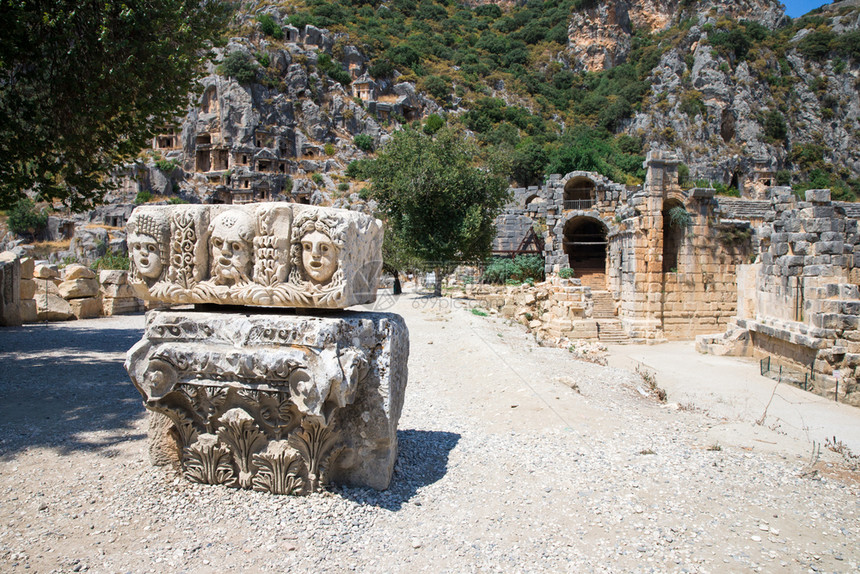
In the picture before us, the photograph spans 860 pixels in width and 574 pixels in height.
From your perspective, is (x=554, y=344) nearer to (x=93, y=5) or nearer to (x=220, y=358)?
(x=220, y=358)

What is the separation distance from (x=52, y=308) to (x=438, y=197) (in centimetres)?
1187

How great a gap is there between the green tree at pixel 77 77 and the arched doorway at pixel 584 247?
19867 millimetres

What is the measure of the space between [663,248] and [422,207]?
27.3 ft

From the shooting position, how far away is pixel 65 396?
562 centimetres

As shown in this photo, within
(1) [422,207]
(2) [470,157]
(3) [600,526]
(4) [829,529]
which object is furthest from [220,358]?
(2) [470,157]

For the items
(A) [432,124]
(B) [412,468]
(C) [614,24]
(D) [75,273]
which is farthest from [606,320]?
(C) [614,24]

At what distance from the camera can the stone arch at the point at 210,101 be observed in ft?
164

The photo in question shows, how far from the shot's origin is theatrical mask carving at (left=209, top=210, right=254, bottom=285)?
3.56 meters

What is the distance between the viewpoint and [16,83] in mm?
8133

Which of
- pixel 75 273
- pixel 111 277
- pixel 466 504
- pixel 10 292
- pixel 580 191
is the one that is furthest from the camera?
pixel 580 191

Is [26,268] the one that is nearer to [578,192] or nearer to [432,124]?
[578,192]

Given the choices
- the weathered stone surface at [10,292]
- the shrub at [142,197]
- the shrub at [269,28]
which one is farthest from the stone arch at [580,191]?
the shrub at [269,28]

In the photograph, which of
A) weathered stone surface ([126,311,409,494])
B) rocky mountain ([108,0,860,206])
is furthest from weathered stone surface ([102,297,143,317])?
rocky mountain ([108,0,860,206])

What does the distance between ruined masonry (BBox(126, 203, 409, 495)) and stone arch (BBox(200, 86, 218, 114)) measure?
5362 cm
